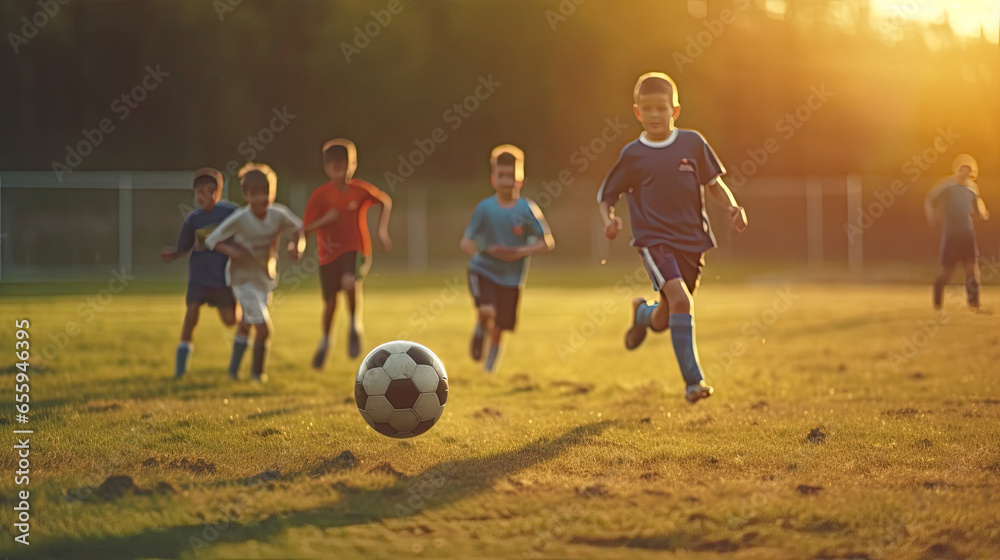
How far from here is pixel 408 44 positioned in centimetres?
3184

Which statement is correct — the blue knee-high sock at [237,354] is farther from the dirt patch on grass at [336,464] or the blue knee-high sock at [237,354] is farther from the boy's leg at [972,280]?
the boy's leg at [972,280]

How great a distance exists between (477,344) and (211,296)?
2.61m

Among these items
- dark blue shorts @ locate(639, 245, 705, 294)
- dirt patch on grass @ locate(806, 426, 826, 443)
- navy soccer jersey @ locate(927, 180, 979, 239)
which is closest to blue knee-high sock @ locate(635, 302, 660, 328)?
dark blue shorts @ locate(639, 245, 705, 294)

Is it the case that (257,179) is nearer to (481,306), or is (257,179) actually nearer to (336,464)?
(481,306)

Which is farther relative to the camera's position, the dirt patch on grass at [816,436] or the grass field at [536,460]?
the dirt patch on grass at [816,436]

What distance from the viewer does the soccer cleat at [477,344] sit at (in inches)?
389

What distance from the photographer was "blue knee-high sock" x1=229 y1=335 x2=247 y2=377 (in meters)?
9.16

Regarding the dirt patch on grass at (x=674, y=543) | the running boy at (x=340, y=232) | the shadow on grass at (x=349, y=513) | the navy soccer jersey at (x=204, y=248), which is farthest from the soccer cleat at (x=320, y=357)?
the dirt patch on grass at (x=674, y=543)

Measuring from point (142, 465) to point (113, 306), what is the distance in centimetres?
1312

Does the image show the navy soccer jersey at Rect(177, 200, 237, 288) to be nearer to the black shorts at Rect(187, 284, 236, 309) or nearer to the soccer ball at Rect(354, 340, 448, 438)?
the black shorts at Rect(187, 284, 236, 309)

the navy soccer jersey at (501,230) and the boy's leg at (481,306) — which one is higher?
the navy soccer jersey at (501,230)

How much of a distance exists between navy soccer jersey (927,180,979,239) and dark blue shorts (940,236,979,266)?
0.05 m

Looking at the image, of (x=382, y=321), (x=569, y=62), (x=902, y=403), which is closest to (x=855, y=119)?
(x=569, y=62)

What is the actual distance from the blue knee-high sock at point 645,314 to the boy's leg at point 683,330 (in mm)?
588
